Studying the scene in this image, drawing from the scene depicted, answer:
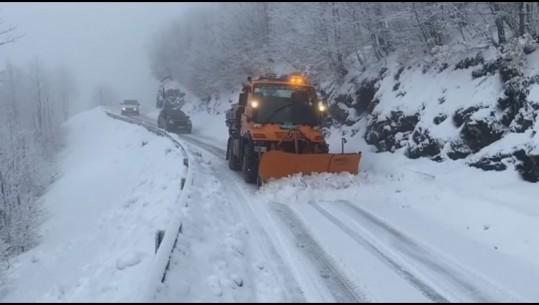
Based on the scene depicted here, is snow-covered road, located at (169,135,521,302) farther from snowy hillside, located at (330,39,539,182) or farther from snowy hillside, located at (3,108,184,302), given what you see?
snowy hillside, located at (330,39,539,182)

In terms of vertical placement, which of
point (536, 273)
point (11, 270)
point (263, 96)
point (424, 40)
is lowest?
point (11, 270)

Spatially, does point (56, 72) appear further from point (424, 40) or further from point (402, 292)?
point (402, 292)

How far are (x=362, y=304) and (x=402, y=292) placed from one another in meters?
0.65

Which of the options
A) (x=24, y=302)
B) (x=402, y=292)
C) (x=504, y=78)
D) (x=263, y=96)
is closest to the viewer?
(x=402, y=292)

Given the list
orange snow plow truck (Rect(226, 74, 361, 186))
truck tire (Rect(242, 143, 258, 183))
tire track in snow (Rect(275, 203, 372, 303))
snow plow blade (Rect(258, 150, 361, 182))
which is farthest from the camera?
truck tire (Rect(242, 143, 258, 183))

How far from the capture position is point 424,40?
54.4ft

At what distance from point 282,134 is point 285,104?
107 centimetres

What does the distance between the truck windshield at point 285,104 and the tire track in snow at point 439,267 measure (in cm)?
425

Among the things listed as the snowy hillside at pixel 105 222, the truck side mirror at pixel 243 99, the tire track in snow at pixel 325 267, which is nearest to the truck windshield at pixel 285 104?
the truck side mirror at pixel 243 99

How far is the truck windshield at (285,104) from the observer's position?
41.7ft

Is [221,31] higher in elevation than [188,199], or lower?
higher

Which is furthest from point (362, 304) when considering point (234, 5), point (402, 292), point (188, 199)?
point (234, 5)

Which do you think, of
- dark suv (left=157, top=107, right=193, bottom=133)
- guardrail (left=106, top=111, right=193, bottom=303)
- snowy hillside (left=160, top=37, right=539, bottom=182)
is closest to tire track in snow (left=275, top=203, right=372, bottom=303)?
guardrail (left=106, top=111, right=193, bottom=303)

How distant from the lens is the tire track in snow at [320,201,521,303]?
563 centimetres
